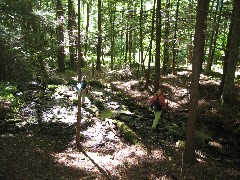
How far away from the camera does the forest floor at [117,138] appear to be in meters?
9.04

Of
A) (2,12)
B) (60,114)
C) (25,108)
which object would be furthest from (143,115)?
(2,12)

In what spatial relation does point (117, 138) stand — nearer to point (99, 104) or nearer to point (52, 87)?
point (99, 104)

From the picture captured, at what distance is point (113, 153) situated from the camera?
11.0 meters

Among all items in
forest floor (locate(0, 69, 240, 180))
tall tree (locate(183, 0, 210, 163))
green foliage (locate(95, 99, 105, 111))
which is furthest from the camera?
green foliage (locate(95, 99, 105, 111))

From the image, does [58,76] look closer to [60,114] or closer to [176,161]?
[60,114]

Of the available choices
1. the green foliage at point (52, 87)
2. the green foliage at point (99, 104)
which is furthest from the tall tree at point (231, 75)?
the green foliage at point (52, 87)

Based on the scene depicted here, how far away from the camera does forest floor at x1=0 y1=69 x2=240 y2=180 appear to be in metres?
9.04

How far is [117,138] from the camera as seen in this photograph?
12.4 metres

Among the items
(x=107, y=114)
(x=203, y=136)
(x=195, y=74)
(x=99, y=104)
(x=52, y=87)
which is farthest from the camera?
(x=52, y=87)

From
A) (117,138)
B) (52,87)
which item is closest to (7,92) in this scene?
(52,87)

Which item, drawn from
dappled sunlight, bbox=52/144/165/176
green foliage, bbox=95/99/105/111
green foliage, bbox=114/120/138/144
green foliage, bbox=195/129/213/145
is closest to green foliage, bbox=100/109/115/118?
green foliage, bbox=95/99/105/111

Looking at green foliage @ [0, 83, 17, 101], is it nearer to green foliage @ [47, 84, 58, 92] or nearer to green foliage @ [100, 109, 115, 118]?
green foliage @ [47, 84, 58, 92]

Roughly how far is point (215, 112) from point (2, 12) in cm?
1221

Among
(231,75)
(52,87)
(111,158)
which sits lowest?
(111,158)
